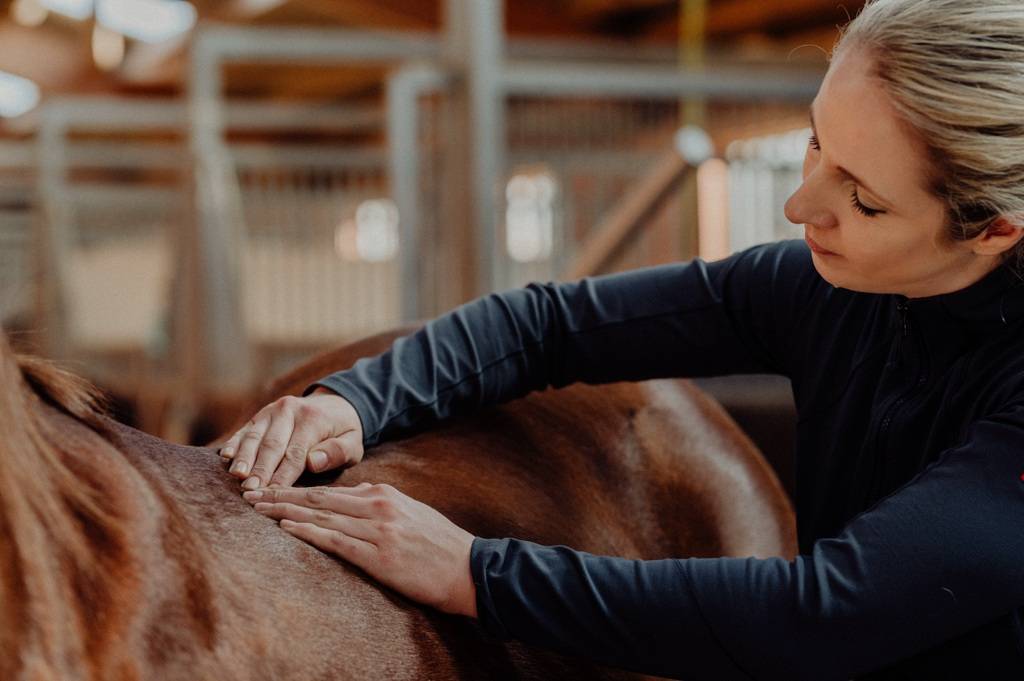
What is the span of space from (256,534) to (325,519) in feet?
0.17

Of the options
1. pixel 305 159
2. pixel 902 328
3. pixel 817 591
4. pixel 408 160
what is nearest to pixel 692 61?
pixel 305 159

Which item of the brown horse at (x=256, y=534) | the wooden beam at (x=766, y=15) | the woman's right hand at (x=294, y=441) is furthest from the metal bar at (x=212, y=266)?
the wooden beam at (x=766, y=15)

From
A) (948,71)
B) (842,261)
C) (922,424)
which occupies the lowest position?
(922,424)

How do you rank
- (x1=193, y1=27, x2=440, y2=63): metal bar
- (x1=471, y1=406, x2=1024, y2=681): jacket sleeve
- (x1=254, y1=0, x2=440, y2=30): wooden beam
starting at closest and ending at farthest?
(x1=471, y1=406, x2=1024, y2=681): jacket sleeve, (x1=193, y1=27, x2=440, y2=63): metal bar, (x1=254, y1=0, x2=440, y2=30): wooden beam

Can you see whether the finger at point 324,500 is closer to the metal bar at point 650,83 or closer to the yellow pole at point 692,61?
the metal bar at point 650,83

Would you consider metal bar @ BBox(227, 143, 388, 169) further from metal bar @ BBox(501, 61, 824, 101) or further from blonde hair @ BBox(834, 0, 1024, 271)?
blonde hair @ BBox(834, 0, 1024, 271)

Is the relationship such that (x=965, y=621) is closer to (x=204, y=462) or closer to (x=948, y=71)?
(x=948, y=71)

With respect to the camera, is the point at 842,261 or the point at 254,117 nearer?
the point at 842,261

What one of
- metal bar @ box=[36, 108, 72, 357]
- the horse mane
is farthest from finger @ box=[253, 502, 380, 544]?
metal bar @ box=[36, 108, 72, 357]

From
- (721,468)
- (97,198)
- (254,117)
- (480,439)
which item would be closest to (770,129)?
(254,117)

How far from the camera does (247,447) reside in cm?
81

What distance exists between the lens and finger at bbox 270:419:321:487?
810 mm

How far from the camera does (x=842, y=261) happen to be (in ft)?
2.76

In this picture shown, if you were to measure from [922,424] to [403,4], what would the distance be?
557 cm
